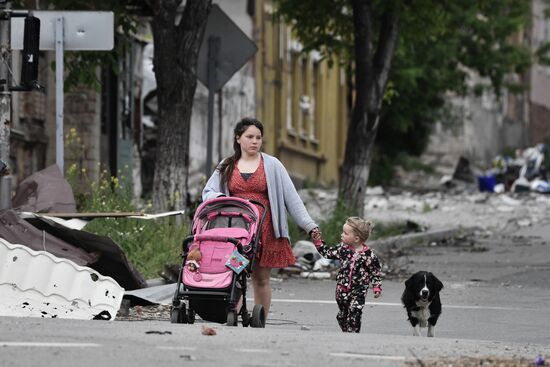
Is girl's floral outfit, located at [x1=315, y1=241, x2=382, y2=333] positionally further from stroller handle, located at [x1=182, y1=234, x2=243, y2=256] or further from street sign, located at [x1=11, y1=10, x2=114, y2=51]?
street sign, located at [x1=11, y1=10, x2=114, y2=51]

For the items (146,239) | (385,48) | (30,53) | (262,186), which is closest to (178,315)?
(262,186)

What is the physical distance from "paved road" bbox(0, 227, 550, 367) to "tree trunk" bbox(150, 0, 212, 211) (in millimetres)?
2741

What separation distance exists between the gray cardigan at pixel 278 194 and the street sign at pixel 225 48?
274 inches

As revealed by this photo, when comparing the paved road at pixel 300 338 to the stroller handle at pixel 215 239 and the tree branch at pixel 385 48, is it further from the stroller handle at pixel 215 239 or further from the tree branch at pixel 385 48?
the tree branch at pixel 385 48

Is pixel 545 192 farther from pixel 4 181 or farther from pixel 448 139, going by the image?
pixel 4 181

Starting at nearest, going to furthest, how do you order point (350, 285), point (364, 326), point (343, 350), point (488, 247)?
point (343, 350)
point (350, 285)
point (364, 326)
point (488, 247)

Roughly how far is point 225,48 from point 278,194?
7.22 meters

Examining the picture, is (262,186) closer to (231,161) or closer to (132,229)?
(231,161)

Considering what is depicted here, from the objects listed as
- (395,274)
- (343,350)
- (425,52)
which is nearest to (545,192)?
(425,52)

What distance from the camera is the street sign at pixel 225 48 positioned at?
19.3 metres

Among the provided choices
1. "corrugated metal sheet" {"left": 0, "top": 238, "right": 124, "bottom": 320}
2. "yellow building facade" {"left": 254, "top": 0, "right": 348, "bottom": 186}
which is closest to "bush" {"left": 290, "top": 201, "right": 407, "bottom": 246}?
"corrugated metal sheet" {"left": 0, "top": 238, "right": 124, "bottom": 320}

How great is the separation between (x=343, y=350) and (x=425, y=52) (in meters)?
37.9

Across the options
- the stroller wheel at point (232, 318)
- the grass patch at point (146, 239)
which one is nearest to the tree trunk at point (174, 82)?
the grass patch at point (146, 239)

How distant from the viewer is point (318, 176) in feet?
161
